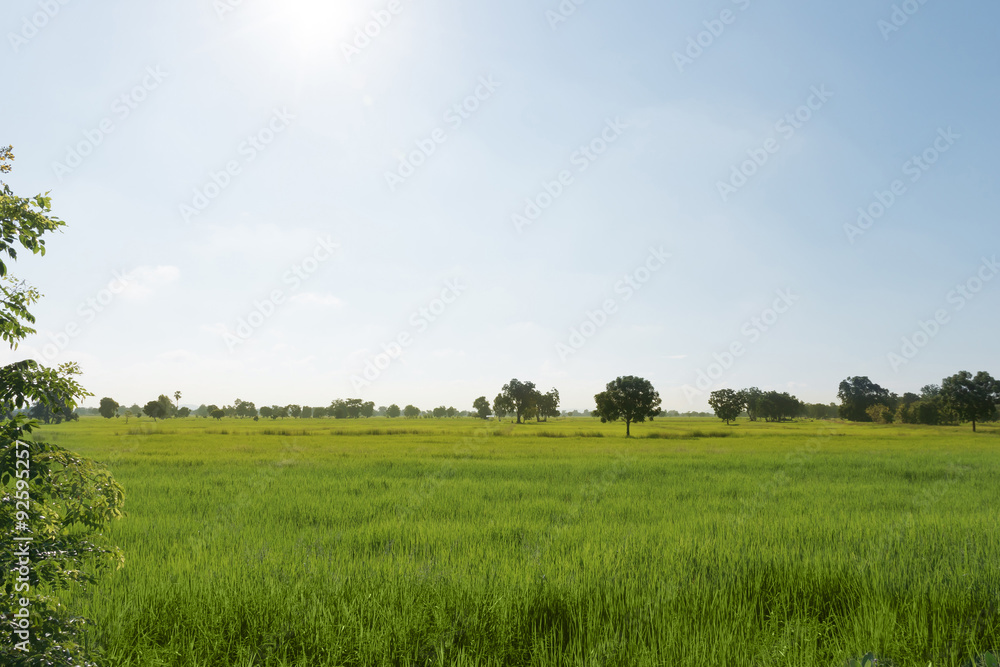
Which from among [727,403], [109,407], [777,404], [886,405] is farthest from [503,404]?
[109,407]

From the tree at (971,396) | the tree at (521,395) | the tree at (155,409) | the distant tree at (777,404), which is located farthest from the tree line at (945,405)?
the tree at (155,409)

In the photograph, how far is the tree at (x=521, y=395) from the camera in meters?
135

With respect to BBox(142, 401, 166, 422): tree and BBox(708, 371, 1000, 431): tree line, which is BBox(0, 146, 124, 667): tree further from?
BBox(142, 401, 166, 422): tree

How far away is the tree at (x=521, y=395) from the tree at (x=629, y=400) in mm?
70778

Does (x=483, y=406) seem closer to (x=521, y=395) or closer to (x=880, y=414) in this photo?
(x=521, y=395)

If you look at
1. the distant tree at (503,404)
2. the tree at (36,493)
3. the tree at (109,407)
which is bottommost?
the tree at (109,407)

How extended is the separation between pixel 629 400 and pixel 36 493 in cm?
6243

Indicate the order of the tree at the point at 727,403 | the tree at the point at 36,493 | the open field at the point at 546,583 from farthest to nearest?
the tree at the point at 727,403, the open field at the point at 546,583, the tree at the point at 36,493

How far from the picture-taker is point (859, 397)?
142750 mm

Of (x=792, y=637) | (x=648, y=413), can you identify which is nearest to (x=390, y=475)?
(x=792, y=637)

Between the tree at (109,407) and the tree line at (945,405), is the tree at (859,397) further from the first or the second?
the tree at (109,407)

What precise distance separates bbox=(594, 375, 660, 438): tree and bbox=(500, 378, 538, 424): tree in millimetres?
70778

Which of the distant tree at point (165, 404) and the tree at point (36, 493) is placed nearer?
the tree at point (36, 493)

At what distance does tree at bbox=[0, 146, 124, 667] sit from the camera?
10.8ft
